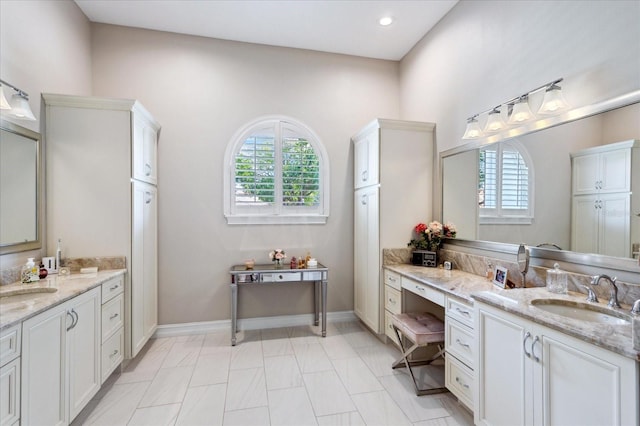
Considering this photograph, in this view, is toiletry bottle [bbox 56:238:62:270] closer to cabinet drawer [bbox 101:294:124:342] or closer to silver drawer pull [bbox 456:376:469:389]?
cabinet drawer [bbox 101:294:124:342]

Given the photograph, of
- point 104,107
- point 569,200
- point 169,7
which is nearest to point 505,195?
point 569,200

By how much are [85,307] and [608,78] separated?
354cm

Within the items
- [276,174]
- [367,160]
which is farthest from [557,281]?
[276,174]

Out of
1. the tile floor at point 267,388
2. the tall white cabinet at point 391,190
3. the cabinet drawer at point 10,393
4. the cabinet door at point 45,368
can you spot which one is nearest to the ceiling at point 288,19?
the tall white cabinet at point 391,190

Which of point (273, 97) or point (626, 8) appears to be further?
point (273, 97)

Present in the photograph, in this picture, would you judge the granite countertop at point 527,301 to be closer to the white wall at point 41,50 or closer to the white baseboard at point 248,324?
the white baseboard at point 248,324

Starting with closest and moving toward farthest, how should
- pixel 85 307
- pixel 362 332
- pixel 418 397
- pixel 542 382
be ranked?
pixel 542 382 < pixel 85 307 < pixel 418 397 < pixel 362 332

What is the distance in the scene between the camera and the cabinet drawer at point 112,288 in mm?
2293

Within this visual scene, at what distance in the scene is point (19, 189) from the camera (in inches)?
88.3

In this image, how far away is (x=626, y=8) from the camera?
1.65 meters

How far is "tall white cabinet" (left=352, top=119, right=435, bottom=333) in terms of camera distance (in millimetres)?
3150

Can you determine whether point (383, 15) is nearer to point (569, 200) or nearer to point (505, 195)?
point (505, 195)

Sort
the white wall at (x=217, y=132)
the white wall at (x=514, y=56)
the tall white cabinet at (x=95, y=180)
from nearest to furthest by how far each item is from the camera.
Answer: the white wall at (x=514, y=56) → the tall white cabinet at (x=95, y=180) → the white wall at (x=217, y=132)

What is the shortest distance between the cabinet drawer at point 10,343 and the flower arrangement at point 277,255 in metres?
2.19
